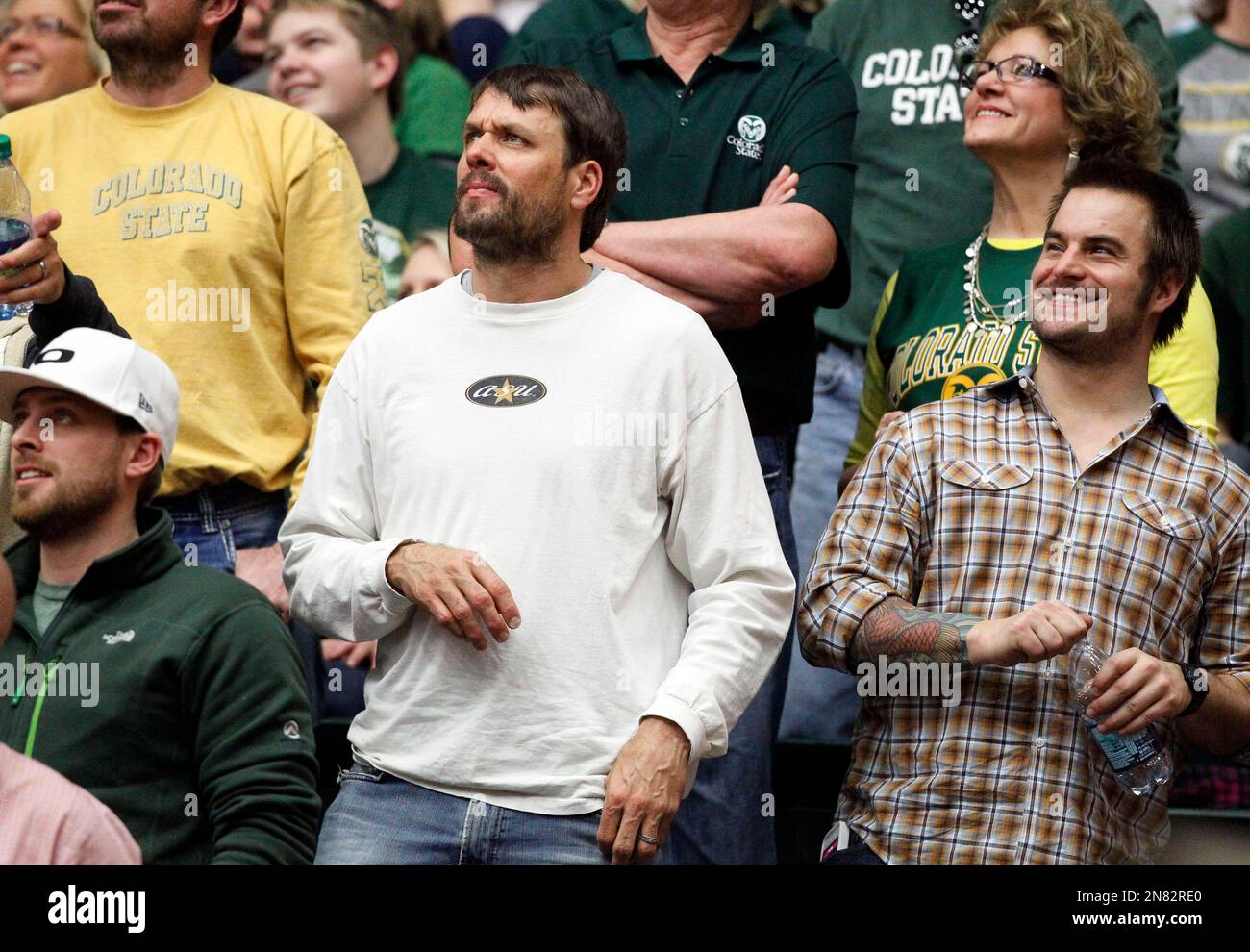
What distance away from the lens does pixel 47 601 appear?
14.1 ft

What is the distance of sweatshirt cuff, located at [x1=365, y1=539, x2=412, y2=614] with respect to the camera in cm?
405

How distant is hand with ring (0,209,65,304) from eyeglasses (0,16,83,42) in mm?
2048

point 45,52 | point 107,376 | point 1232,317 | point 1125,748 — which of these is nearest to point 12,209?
point 107,376

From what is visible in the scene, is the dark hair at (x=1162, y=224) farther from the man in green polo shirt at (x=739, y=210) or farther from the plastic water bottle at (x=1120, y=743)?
the plastic water bottle at (x=1120, y=743)

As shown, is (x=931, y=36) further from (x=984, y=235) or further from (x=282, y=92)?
(x=282, y=92)

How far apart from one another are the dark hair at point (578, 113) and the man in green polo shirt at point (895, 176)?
4.74 ft

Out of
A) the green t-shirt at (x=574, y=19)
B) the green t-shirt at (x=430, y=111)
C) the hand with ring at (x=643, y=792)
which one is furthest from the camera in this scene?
the green t-shirt at (x=430, y=111)

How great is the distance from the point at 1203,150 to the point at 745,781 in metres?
3.15

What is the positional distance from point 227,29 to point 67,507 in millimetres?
1676

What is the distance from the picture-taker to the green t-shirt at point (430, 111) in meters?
6.92

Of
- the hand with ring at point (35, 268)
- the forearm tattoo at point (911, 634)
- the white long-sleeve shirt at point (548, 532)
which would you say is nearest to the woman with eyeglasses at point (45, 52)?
the hand with ring at point (35, 268)

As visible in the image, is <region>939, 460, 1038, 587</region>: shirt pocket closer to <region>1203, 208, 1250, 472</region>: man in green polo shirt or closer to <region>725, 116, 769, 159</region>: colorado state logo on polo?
<region>725, 116, 769, 159</region>: colorado state logo on polo

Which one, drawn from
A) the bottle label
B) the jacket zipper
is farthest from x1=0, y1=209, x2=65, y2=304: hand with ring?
the bottle label
